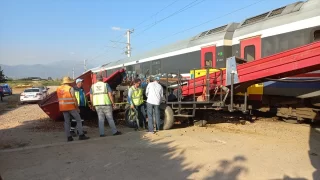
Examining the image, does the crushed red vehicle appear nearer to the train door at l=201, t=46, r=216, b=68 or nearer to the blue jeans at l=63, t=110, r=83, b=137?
the blue jeans at l=63, t=110, r=83, b=137

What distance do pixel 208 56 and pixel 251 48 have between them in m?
2.06

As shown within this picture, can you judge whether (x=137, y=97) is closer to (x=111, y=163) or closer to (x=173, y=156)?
(x=173, y=156)

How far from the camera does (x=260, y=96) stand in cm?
912

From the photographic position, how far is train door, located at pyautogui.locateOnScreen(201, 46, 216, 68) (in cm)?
1088

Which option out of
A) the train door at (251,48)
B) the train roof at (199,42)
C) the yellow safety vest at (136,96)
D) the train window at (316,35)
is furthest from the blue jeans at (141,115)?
the train window at (316,35)

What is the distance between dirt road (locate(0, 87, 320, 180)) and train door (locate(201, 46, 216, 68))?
3484 millimetres

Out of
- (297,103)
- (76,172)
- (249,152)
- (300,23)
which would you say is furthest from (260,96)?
(76,172)

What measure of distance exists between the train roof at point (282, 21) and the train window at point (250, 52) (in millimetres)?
366

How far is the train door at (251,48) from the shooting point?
9.07 m

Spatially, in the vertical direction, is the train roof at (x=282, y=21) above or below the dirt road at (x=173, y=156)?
above

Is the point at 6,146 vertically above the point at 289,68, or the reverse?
the point at 289,68

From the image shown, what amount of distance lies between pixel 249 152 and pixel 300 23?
158 inches

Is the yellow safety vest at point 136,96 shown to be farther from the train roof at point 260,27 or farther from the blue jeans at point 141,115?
the train roof at point 260,27

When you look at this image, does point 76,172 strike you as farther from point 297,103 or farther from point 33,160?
point 297,103
